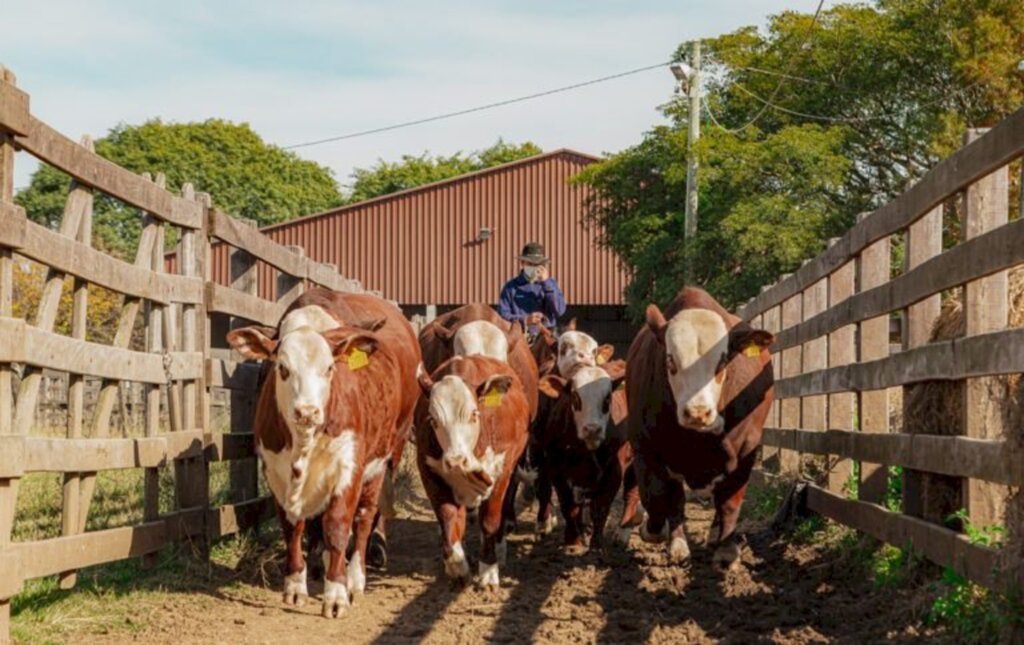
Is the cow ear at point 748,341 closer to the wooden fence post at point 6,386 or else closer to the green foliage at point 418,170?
the wooden fence post at point 6,386

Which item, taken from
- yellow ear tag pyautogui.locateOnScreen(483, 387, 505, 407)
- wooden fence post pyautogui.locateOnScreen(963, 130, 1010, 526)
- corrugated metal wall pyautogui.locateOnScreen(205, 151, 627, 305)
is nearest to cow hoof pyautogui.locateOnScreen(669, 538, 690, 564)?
yellow ear tag pyautogui.locateOnScreen(483, 387, 505, 407)

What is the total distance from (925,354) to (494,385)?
2.84m

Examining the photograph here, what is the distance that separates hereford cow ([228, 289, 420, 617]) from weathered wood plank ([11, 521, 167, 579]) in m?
0.72

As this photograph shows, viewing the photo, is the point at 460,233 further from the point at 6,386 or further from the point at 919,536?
the point at 6,386

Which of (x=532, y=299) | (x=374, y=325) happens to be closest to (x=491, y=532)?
(x=374, y=325)

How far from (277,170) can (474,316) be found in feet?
207

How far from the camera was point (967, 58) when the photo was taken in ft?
102

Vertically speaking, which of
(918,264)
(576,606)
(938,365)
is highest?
(918,264)

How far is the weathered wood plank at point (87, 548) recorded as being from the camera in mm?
6117

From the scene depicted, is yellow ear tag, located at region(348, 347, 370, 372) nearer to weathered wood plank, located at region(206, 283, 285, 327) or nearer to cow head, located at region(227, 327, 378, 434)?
cow head, located at region(227, 327, 378, 434)

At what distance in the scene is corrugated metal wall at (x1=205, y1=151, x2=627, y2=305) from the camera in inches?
1676

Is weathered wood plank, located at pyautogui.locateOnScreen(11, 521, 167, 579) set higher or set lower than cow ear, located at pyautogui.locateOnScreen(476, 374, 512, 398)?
lower

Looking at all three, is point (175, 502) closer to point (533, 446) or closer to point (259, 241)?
point (259, 241)

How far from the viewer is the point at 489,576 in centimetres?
816
